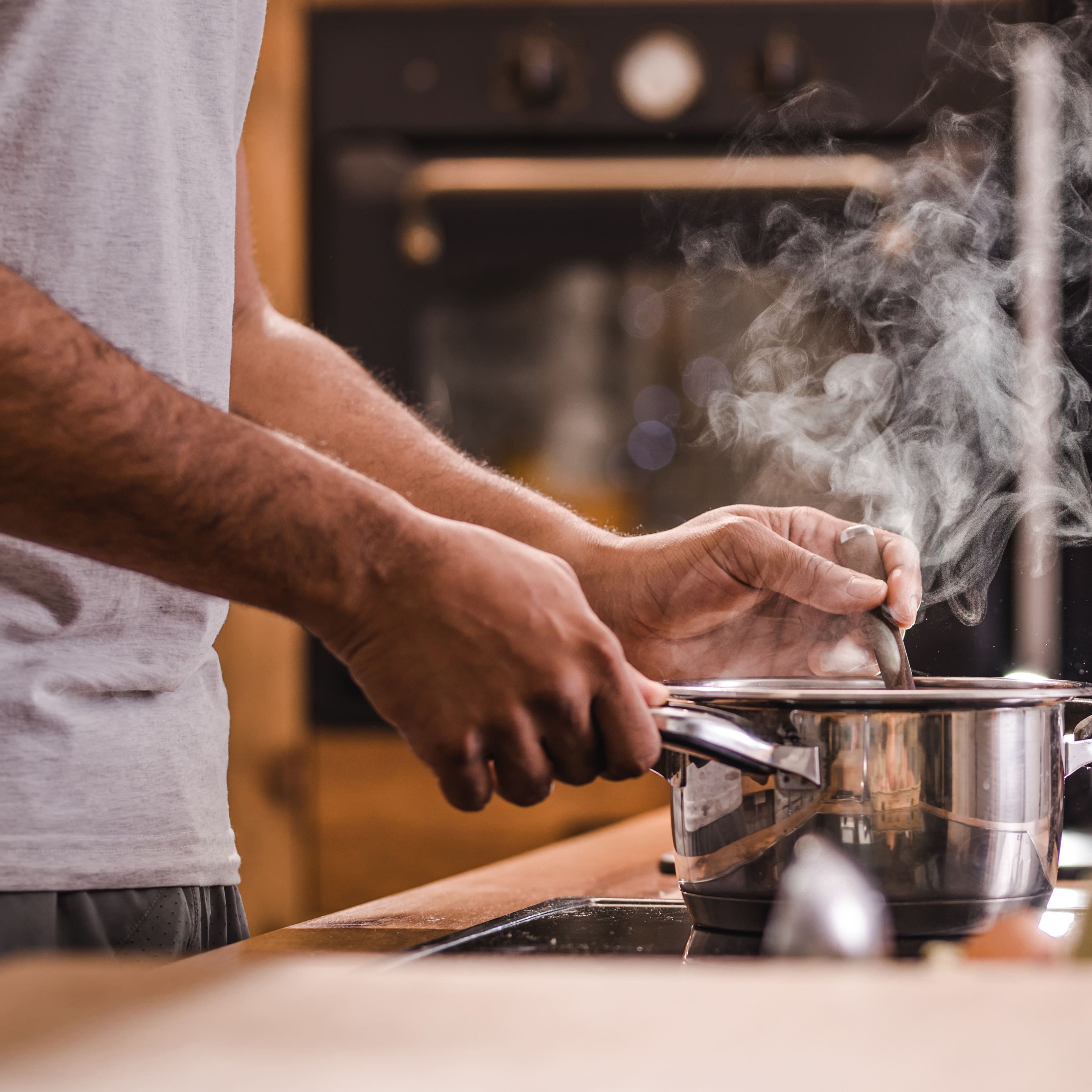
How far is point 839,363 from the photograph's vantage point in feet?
5.19

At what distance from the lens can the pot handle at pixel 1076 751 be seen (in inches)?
27.8

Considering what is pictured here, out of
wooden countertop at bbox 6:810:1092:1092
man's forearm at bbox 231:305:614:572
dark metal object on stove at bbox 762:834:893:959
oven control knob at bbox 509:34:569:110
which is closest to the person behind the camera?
wooden countertop at bbox 6:810:1092:1092

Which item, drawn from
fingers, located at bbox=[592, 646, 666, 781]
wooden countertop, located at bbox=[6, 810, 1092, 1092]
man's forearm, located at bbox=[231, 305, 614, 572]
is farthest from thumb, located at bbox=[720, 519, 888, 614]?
wooden countertop, located at bbox=[6, 810, 1092, 1092]

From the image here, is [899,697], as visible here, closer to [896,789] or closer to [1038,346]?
[896,789]

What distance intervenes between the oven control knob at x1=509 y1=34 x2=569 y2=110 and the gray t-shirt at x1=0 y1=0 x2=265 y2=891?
3.75ft

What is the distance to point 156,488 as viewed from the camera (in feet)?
1.82

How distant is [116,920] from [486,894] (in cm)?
25

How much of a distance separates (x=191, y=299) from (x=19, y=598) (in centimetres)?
23

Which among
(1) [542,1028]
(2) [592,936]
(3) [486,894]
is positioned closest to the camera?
(1) [542,1028]

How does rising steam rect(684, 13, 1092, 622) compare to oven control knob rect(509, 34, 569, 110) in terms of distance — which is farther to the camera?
oven control knob rect(509, 34, 569, 110)

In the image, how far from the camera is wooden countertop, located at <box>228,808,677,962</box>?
690mm

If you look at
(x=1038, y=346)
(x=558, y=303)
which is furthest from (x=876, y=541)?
(x=558, y=303)

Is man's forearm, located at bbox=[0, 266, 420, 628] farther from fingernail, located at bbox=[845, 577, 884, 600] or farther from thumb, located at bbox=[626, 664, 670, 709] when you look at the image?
fingernail, located at bbox=[845, 577, 884, 600]

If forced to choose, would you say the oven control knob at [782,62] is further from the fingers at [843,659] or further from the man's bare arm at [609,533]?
the fingers at [843,659]
